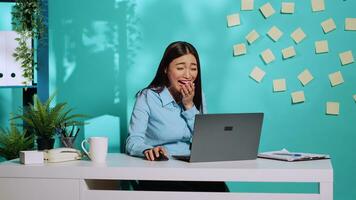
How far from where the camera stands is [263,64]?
3.41 m

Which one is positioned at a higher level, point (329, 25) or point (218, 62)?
point (329, 25)

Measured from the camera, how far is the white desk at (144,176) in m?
2.17

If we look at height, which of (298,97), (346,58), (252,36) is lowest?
(298,97)

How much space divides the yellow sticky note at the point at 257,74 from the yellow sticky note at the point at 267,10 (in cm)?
32

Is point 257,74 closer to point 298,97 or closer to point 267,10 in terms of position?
point 298,97

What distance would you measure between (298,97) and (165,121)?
0.87 metres

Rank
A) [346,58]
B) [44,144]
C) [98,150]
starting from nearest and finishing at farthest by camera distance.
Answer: [98,150] < [44,144] < [346,58]

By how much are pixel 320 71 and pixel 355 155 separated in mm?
→ 532

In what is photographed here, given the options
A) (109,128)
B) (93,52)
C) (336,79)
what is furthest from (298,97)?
(93,52)

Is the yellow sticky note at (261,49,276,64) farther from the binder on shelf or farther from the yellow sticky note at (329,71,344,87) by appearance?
the binder on shelf

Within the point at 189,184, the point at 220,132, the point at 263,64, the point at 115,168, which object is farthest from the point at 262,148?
the point at 115,168

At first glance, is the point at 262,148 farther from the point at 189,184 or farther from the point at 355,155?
the point at 189,184

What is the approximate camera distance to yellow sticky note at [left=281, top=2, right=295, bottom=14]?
3.39 m

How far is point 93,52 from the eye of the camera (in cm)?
355
